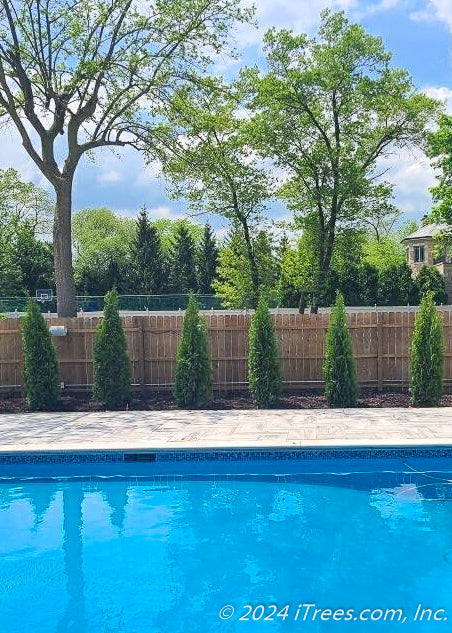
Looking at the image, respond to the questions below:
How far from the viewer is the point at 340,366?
11.9 meters

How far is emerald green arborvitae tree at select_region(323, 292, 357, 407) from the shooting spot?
39.2 feet

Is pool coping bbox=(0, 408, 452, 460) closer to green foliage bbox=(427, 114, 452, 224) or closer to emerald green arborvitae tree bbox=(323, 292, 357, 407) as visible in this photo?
emerald green arborvitae tree bbox=(323, 292, 357, 407)

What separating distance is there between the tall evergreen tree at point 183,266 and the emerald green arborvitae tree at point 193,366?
37586 mm

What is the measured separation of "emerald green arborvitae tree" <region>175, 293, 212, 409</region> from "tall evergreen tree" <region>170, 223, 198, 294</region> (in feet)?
123

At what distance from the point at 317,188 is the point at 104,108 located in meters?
9.52

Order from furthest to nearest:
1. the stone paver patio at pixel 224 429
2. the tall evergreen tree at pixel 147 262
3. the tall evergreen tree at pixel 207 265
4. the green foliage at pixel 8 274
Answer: the tall evergreen tree at pixel 207 265 < the tall evergreen tree at pixel 147 262 < the green foliage at pixel 8 274 < the stone paver patio at pixel 224 429

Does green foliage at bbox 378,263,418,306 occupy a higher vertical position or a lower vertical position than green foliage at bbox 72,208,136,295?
lower

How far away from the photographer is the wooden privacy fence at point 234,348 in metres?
13.2

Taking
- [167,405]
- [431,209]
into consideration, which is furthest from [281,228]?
[167,405]

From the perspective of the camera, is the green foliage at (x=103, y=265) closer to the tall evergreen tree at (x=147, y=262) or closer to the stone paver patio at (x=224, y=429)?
the tall evergreen tree at (x=147, y=262)

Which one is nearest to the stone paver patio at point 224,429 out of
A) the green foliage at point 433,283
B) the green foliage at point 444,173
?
the green foliage at point 444,173

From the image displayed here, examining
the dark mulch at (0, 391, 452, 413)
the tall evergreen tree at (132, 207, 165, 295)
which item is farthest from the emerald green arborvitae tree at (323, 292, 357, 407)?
the tall evergreen tree at (132, 207, 165, 295)

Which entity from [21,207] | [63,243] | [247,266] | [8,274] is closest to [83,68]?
[63,243]

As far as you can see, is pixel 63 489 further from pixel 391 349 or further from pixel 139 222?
pixel 139 222
